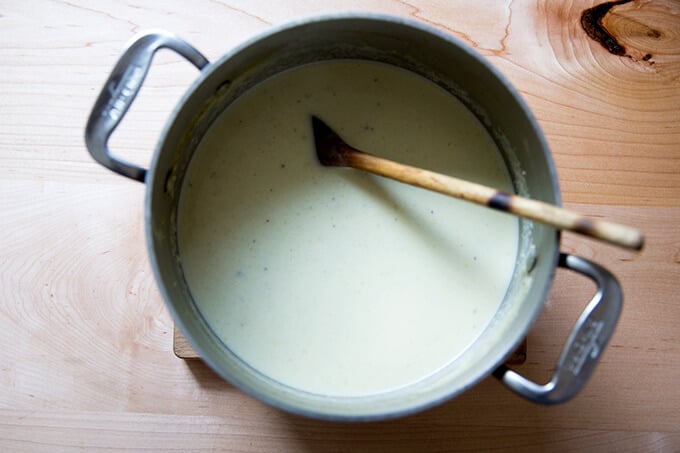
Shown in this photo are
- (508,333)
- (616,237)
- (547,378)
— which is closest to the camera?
(616,237)

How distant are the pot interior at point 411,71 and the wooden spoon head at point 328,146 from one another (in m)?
0.09

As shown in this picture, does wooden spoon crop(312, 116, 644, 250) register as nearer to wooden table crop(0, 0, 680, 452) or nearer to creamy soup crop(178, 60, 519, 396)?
creamy soup crop(178, 60, 519, 396)

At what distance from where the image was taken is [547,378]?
856 millimetres

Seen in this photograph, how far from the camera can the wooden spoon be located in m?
0.57

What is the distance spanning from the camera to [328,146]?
31.6 inches

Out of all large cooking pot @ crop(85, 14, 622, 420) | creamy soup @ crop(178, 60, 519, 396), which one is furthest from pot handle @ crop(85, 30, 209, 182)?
creamy soup @ crop(178, 60, 519, 396)

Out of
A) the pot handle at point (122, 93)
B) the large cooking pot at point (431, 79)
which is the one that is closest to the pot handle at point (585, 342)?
the large cooking pot at point (431, 79)

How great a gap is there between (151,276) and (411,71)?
0.44 meters

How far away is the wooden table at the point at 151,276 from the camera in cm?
86

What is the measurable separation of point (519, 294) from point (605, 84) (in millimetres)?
332

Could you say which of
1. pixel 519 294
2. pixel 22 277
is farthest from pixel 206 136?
pixel 519 294

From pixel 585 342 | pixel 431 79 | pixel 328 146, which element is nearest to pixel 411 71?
pixel 431 79

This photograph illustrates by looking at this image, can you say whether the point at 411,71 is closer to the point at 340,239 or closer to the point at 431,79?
the point at 431,79

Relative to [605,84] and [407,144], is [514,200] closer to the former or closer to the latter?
[407,144]
